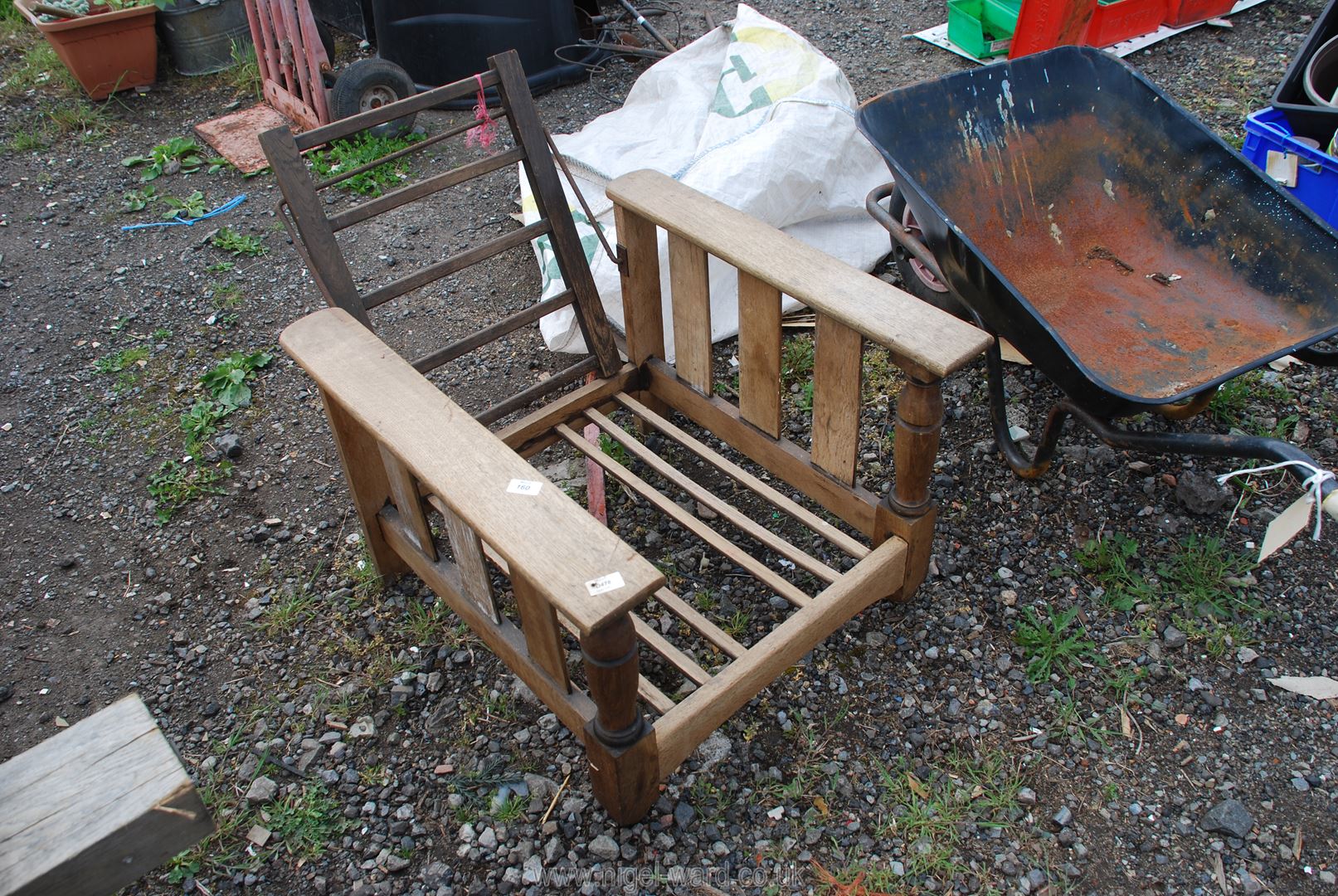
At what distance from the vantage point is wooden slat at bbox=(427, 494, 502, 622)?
72.5 inches

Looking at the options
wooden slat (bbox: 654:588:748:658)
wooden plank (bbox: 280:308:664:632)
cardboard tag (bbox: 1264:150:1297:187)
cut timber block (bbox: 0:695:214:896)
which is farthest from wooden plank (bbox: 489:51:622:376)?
cardboard tag (bbox: 1264:150:1297:187)

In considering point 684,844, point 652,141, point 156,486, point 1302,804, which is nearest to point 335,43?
point 652,141

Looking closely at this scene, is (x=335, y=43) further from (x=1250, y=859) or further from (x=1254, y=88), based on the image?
(x=1250, y=859)

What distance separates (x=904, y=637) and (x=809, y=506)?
1.70 ft

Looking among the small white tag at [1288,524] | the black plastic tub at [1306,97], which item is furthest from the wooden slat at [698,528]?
the black plastic tub at [1306,97]

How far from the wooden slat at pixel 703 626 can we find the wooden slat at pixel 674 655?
6 centimetres

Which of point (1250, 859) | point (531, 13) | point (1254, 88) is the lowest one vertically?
point (1250, 859)

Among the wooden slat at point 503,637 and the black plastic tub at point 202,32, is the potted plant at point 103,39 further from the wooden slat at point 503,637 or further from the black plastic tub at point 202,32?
the wooden slat at point 503,637

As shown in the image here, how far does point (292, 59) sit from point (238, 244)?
1.22m

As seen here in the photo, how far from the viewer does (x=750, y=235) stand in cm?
206

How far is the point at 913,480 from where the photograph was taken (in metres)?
1.97

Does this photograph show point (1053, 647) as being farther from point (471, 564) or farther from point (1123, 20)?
point (1123, 20)

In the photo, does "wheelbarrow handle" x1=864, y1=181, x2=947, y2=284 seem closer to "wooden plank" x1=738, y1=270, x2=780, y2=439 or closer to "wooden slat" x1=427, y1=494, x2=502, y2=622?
"wooden plank" x1=738, y1=270, x2=780, y2=439

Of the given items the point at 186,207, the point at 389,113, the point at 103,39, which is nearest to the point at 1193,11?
the point at 389,113
